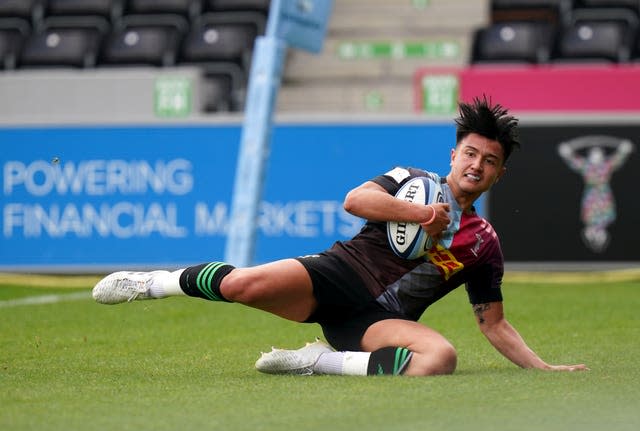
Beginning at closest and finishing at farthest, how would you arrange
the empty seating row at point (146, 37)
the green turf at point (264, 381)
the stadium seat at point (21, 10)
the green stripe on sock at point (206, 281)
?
the green turf at point (264, 381), the green stripe on sock at point (206, 281), the empty seating row at point (146, 37), the stadium seat at point (21, 10)

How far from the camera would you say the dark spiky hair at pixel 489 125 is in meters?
7.09

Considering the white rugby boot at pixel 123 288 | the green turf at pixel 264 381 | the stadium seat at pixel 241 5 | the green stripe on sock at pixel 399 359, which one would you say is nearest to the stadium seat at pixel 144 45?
the stadium seat at pixel 241 5

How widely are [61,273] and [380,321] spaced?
835 centimetres

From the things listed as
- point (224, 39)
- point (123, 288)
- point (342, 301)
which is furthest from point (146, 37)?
point (342, 301)

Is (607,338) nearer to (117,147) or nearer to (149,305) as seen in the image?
(149,305)

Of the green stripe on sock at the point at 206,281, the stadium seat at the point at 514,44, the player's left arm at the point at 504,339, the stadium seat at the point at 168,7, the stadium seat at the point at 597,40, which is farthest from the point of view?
the stadium seat at the point at 168,7

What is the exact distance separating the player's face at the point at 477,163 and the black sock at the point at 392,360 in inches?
33.3

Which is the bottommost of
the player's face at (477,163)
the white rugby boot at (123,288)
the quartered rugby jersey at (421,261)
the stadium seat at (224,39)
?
the white rugby boot at (123,288)

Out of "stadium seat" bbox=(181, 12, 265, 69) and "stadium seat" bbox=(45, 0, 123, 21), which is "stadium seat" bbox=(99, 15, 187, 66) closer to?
"stadium seat" bbox=(181, 12, 265, 69)

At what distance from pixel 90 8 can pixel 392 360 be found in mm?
13562

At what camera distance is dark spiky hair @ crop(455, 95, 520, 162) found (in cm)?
709

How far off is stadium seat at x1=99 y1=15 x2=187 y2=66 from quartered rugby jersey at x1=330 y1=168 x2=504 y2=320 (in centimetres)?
1130

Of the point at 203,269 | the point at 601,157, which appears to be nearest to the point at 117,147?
the point at 601,157

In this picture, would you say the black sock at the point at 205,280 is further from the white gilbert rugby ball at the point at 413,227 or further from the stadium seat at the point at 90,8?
the stadium seat at the point at 90,8
